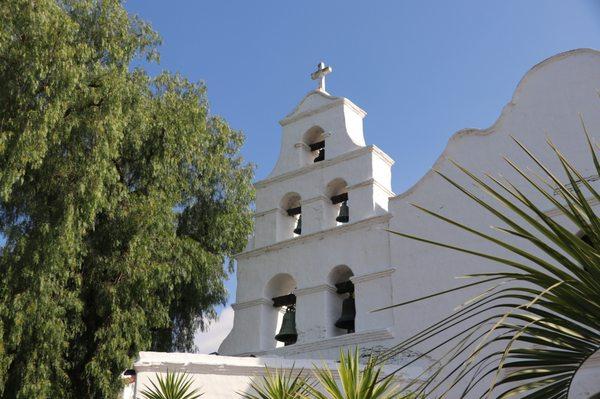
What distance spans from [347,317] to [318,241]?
59.2 inches

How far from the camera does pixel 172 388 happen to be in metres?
8.49

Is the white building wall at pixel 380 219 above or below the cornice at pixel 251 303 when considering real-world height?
above

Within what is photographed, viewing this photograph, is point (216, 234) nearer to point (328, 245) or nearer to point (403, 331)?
point (328, 245)

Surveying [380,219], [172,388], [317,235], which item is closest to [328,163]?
[317,235]

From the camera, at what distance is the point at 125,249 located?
1273 cm

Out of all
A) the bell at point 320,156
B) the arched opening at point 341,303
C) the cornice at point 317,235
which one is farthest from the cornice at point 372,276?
the bell at point 320,156

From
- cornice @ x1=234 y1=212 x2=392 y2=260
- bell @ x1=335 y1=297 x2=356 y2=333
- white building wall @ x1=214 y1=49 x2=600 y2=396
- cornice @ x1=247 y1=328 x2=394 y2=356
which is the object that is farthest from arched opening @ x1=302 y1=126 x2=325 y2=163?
cornice @ x1=247 y1=328 x2=394 y2=356

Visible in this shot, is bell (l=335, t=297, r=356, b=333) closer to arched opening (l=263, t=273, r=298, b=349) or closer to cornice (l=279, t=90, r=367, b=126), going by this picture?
arched opening (l=263, t=273, r=298, b=349)

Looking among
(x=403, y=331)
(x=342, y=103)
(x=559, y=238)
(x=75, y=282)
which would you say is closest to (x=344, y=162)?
(x=342, y=103)

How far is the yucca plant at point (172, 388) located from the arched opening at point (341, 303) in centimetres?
311

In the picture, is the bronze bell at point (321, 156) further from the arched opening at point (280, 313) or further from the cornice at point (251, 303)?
the cornice at point (251, 303)

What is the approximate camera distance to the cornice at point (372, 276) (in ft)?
37.1

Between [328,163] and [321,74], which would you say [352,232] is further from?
[321,74]

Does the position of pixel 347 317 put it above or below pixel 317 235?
below
